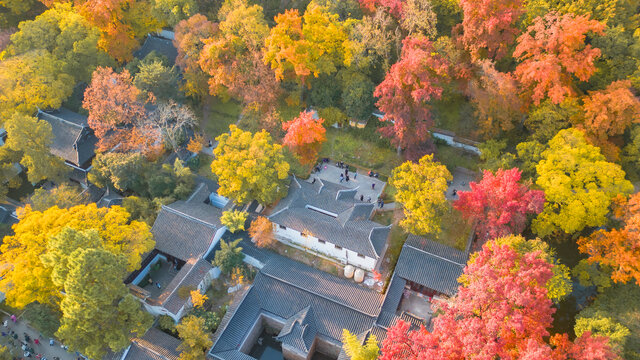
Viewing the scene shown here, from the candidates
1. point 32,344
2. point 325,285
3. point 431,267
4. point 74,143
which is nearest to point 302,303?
point 325,285

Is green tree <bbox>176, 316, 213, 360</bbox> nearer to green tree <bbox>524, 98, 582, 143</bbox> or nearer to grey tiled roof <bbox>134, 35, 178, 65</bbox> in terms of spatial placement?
grey tiled roof <bbox>134, 35, 178, 65</bbox>

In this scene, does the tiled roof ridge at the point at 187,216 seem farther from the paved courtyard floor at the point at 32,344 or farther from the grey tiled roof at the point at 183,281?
→ the paved courtyard floor at the point at 32,344

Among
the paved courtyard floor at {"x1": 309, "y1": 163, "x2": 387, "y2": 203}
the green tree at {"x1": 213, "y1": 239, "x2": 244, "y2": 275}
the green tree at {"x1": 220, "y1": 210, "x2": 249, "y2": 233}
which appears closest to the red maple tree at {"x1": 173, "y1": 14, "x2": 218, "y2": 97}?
the paved courtyard floor at {"x1": 309, "y1": 163, "x2": 387, "y2": 203}

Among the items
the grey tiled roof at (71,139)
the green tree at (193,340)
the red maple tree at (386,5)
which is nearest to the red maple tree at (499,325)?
the green tree at (193,340)

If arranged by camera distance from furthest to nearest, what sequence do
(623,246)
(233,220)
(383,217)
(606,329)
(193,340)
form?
(383,217)
(233,220)
(623,246)
(193,340)
(606,329)

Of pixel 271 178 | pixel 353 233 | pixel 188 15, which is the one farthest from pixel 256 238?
pixel 188 15

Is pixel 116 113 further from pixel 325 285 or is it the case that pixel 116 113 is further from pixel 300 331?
pixel 300 331
